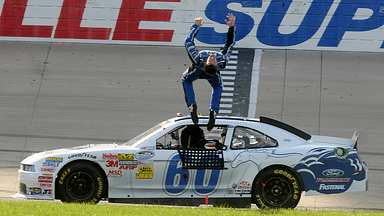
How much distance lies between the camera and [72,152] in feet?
28.4

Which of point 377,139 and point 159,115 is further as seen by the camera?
point 159,115

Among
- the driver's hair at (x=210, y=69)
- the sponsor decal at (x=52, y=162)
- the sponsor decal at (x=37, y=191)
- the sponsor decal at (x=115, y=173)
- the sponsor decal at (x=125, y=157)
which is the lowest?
the sponsor decal at (x=37, y=191)

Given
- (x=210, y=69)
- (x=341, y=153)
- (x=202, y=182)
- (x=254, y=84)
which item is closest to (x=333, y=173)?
(x=341, y=153)

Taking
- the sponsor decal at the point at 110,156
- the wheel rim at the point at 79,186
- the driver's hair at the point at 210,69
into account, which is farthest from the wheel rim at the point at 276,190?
the wheel rim at the point at 79,186

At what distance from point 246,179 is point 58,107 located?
8579 millimetres

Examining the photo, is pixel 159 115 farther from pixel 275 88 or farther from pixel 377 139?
pixel 377 139

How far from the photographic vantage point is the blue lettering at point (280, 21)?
1883cm

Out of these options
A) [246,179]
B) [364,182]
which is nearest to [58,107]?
[246,179]

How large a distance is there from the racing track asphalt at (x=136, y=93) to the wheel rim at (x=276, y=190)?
14.5ft

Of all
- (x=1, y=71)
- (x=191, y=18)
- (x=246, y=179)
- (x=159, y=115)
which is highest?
(x=191, y=18)

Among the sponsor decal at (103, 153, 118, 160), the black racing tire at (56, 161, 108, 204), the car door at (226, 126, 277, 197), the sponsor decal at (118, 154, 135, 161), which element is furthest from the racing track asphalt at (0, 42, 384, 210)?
the car door at (226, 126, 277, 197)

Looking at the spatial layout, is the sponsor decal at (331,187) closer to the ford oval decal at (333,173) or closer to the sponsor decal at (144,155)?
the ford oval decal at (333,173)

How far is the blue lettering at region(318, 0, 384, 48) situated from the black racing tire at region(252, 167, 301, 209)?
10.9 m

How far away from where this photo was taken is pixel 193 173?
28.2 feet
